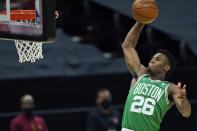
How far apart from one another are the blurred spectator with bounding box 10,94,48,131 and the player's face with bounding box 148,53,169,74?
3410mm

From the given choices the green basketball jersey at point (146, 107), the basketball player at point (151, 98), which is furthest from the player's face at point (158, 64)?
the green basketball jersey at point (146, 107)

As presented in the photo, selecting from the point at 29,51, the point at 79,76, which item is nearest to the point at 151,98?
the point at 29,51

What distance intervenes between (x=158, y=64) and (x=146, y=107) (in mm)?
492

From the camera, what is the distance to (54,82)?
420 inches

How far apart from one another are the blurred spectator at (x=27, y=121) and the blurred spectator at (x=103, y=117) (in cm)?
79

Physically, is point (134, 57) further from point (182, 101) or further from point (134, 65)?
point (182, 101)

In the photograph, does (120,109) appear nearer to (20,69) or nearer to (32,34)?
(20,69)

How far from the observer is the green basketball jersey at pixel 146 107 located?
6.03 meters

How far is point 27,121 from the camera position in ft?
29.9

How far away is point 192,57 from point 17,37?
5.58 m

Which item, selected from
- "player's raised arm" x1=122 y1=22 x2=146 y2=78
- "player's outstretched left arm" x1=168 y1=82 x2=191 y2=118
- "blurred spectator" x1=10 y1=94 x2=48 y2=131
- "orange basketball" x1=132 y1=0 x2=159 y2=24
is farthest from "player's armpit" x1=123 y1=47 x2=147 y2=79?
"blurred spectator" x1=10 y1=94 x2=48 y2=131

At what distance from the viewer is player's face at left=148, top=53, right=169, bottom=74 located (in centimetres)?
616

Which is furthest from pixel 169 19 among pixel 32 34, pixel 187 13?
pixel 32 34

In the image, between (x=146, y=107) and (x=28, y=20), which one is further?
(x=28, y=20)
